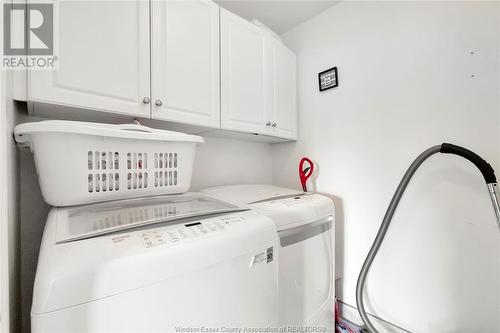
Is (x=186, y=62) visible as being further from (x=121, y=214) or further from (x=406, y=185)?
(x=406, y=185)

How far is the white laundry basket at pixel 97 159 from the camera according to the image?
67 centimetres

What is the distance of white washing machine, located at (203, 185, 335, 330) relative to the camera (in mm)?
904

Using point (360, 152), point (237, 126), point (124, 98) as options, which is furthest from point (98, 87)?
point (360, 152)

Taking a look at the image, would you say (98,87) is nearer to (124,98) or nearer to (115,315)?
(124,98)

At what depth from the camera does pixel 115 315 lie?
420 millimetres

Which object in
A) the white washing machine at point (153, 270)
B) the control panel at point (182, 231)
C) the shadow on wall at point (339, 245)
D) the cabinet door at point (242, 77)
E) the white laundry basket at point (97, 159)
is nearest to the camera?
the white washing machine at point (153, 270)

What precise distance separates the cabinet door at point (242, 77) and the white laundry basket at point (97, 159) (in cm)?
44

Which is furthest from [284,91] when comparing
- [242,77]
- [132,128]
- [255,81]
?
[132,128]

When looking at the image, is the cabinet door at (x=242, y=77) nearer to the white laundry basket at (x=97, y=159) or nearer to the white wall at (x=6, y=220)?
the white laundry basket at (x=97, y=159)

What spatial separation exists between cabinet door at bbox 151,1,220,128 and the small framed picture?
80 centimetres

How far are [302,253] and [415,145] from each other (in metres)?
0.87

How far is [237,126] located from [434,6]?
1215mm

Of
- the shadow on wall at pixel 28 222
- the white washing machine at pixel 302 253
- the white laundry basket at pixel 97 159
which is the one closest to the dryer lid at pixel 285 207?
the white washing machine at pixel 302 253

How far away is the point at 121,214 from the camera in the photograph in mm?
699
